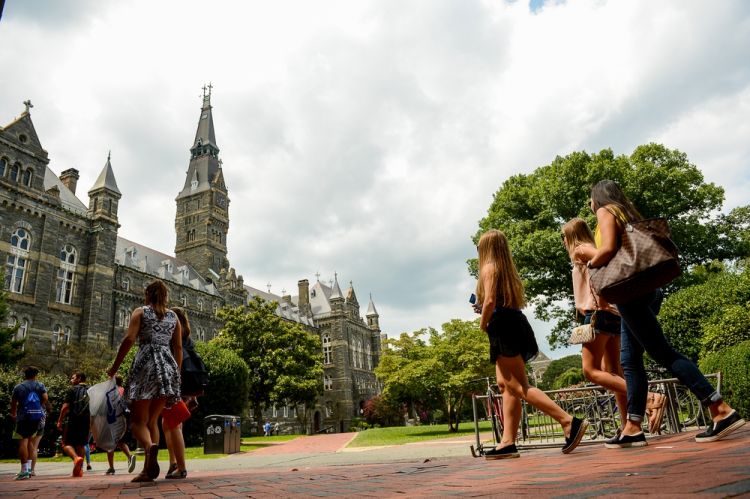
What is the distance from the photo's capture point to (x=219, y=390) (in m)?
24.0

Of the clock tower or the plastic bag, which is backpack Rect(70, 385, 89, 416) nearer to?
the plastic bag

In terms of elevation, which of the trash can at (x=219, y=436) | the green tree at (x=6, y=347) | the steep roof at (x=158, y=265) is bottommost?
the trash can at (x=219, y=436)

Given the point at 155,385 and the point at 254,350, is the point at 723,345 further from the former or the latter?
the point at 254,350

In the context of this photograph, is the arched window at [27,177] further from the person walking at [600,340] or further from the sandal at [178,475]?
the person walking at [600,340]

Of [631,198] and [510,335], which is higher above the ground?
[631,198]

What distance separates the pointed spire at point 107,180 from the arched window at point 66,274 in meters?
5.29

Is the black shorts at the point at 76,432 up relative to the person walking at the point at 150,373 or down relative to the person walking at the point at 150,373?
down

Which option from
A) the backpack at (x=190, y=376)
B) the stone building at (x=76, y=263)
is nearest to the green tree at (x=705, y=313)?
the backpack at (x=190, y=376)

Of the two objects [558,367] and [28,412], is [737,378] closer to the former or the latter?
[28,412]

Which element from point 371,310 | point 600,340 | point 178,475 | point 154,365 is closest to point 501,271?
point 600,340

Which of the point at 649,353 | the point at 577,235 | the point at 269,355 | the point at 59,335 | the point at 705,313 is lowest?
the point at 649,353

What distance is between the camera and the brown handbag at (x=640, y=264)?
362 centimetres

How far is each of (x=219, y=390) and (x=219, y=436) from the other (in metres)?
6.86

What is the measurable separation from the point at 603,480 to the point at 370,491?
1.40 m
